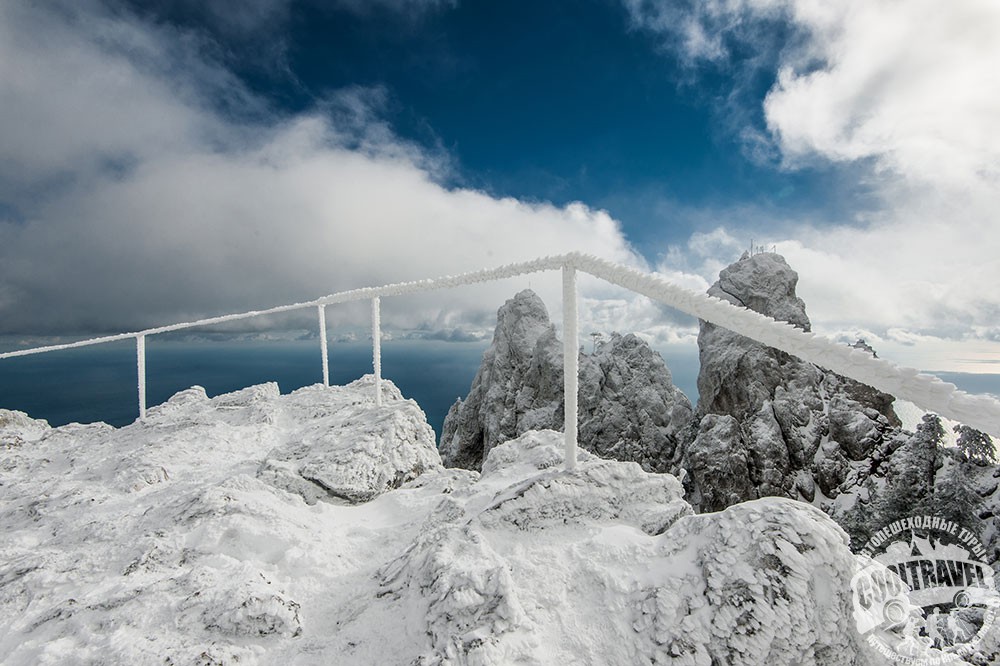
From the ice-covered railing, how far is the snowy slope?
1112 millimetres

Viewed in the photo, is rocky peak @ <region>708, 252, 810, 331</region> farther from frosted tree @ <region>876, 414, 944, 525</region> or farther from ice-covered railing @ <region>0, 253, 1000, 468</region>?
ice-covered railing @ <region>0, 253, 1000, 468</region>

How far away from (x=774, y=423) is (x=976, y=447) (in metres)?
13.0

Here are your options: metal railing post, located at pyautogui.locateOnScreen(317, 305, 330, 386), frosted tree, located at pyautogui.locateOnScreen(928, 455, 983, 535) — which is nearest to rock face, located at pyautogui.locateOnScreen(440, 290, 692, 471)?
frosted tree, located at pyautogui.locateOnScreen(928, 455, 983, 535)

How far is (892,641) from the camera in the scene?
9.19 feet

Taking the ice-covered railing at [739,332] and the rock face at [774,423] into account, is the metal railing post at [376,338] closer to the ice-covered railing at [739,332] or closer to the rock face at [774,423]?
the ice-covered railing at [739,332]

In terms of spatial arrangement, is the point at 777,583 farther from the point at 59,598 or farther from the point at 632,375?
the point at 632,375

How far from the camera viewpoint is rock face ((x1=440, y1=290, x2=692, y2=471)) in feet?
148

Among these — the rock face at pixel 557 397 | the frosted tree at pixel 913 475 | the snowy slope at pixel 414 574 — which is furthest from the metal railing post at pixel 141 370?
the frosted tree at pixel 913 475

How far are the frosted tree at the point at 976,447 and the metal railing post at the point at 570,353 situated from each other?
37085 millimetres

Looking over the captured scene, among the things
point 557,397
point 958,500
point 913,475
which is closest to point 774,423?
point 913,475

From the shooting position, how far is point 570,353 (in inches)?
168

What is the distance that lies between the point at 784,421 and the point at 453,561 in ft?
151

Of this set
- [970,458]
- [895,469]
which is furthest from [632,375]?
[970,458]

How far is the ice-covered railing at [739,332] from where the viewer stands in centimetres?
193
